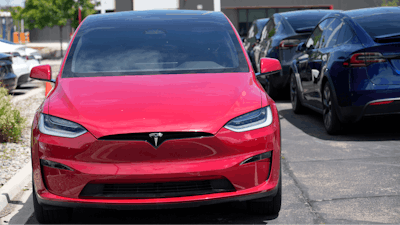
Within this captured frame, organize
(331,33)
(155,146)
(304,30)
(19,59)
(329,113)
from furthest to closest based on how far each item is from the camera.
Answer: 1. (19,59)
2. (304,30)
3. (331,33)
4. (329,113)
5. (155,146)

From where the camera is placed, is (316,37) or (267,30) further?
(267,30)

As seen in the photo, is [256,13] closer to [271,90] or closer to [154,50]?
[271,90]

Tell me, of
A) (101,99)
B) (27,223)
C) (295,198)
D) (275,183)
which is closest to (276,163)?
(275,183)

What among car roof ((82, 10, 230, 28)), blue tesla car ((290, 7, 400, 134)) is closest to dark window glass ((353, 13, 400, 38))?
blue tesla car ((290, 7, 400, 134))

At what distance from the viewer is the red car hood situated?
3545 mm

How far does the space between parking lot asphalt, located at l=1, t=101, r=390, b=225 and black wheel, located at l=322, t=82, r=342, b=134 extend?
167 millimetres

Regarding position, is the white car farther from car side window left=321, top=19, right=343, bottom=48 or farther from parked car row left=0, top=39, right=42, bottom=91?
car side window left=321, top=19, right=343, bottom=48

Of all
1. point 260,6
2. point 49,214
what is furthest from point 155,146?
point 260,6

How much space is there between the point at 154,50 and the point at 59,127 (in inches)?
52.4

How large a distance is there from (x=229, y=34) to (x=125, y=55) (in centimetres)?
95

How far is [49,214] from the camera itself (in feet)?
13.1

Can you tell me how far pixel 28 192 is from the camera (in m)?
5.18

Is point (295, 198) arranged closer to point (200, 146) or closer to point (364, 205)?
point (364, 205)

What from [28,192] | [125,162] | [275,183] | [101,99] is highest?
[101,99]
